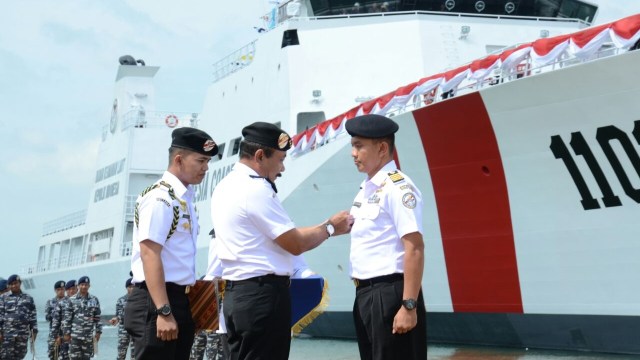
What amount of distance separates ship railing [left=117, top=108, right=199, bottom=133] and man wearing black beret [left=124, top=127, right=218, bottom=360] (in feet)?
71.2

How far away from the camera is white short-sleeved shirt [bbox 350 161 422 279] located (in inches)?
140

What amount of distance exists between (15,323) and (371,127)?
709 cm

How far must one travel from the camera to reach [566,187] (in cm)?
948

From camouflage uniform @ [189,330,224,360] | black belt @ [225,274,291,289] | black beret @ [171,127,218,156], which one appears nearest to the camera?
black belt @ [225,274,291,289]

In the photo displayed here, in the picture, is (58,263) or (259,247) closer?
(259,247)

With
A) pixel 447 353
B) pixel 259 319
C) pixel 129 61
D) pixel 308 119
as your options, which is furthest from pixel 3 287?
pixel 129 61

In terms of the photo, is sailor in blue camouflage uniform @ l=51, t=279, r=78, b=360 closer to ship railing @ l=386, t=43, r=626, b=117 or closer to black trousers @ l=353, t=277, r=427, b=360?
ship railing @ l=386, t=43, r=626, b=117

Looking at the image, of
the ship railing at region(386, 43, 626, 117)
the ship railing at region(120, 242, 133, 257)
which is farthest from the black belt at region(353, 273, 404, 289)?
the ship railing at region(120, 242, 133, 257)

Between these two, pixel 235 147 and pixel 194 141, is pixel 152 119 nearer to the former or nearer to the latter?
pixel 235 147

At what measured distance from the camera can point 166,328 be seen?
3.80 meters

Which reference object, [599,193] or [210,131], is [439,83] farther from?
[210,131]

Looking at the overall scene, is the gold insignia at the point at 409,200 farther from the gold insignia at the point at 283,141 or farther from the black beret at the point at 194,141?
the black beret at the point at 194,141

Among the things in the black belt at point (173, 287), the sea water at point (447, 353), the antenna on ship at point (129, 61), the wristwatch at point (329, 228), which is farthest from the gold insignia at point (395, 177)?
the antenna on ship at point (129, 61)

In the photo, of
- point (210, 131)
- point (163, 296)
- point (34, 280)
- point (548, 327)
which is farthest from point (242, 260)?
point (34, 280)
